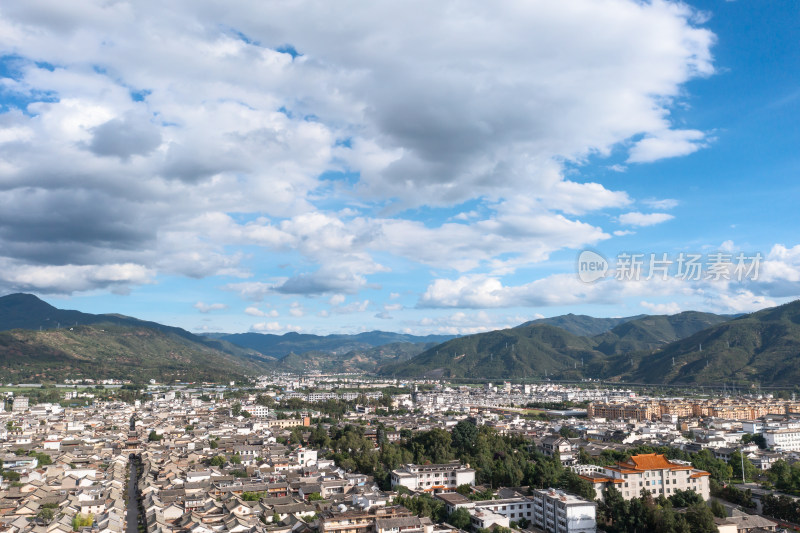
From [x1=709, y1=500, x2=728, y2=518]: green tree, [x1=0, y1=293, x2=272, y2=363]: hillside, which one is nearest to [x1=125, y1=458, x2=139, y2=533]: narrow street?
[x1=709, y1=500, x2=728, y2=518]: green tree

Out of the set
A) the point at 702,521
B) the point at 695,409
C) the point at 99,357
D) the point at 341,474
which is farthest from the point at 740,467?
the point at 99,357

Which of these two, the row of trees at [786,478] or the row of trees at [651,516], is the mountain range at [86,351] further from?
the row of trees at [786,478]

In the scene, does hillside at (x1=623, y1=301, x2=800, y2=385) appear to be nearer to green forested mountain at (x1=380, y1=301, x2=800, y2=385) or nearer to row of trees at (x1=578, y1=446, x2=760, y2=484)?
green forested mountain at (x1=380, y1=301, x2=800, y2=385)

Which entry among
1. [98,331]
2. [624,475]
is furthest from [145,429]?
[98,331]

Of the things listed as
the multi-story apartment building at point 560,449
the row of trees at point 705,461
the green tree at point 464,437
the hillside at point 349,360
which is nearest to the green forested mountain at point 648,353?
the hillside at point 349,360

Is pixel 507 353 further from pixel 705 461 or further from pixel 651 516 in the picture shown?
pixel 651 516

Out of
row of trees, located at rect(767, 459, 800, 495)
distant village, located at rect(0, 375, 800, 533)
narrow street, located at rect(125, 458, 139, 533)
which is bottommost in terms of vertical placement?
narrow street, located at rect(125, 458, 139, 533)

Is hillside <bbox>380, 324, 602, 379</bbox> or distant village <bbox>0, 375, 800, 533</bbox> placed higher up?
hillside <bbox>380, 324, 602, 379</bbox>

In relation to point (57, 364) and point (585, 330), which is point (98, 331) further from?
point (585, 330)
